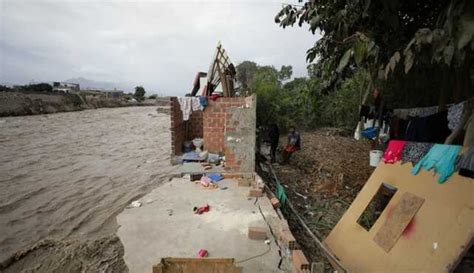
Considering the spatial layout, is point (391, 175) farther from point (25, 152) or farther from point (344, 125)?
point (25, 152)

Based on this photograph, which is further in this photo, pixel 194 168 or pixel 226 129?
pixel 194 168

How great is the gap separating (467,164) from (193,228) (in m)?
3.26

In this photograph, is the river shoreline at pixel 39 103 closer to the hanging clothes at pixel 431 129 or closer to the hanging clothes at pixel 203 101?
the hanging clothes at pixel 203 101

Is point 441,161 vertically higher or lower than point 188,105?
lower

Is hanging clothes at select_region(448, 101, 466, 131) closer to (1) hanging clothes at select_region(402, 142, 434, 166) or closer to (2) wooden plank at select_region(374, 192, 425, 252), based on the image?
(1) hanging clothes at select_region(402, 142, 434, 166)

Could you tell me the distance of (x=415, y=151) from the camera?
3.83 metres

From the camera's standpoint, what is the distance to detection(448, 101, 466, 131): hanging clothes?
4188mm

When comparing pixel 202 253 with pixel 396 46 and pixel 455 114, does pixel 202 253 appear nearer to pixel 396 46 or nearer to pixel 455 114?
pixel 396 46

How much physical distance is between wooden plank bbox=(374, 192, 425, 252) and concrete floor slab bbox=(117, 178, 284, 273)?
1.40 metres

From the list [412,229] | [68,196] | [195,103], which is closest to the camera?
[412,229]

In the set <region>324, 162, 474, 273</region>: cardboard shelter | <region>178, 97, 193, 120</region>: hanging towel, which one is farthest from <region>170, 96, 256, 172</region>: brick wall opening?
<region>324, 162, 474, 273</region>: cardboard shelter

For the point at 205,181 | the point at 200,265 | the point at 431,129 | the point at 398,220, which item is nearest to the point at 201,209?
the point at 205,181

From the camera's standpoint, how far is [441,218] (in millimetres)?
2980

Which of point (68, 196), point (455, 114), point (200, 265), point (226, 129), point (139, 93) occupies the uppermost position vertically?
point (139, 93)
